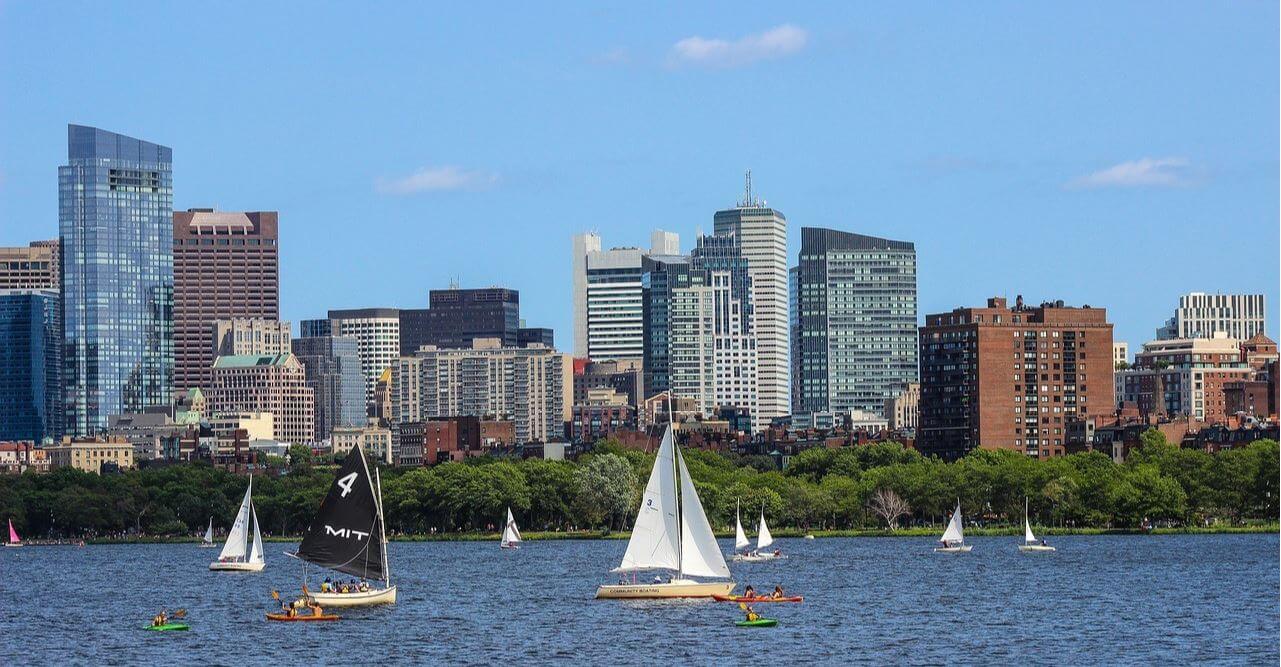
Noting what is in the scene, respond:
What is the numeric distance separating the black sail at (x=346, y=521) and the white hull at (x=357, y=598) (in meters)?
1.76

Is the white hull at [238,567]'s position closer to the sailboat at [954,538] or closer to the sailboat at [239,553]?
the sailboat at [239,553]

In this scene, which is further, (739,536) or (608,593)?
(739,536)

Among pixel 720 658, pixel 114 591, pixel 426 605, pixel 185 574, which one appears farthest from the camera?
pixel 185 574

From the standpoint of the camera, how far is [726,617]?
113938 mm

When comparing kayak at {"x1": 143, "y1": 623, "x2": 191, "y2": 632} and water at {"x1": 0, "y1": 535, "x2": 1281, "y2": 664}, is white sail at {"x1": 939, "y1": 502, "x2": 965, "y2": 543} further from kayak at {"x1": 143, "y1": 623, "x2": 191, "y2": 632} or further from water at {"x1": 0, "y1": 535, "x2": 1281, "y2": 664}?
kayak at {"x1": 143, "y1": 623, "x2": 191, "y2": 632}

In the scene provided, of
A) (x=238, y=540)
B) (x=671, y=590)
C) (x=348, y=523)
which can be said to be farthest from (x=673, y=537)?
(x=238, y=540)

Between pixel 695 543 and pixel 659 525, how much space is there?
2255mm

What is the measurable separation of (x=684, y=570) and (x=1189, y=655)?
2836 centimetres

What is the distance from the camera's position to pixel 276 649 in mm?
103750

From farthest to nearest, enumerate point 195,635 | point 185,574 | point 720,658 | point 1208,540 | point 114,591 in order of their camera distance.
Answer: point 1208,540, point 185,574, point 114,591, point 195,635, point 720,658

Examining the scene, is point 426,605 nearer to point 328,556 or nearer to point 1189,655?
point 328,556

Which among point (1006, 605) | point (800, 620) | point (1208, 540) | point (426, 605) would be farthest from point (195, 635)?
point (1208, 540)

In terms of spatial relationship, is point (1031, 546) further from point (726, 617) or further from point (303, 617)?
point (303, 617)

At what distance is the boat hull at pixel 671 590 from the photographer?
120 meters
